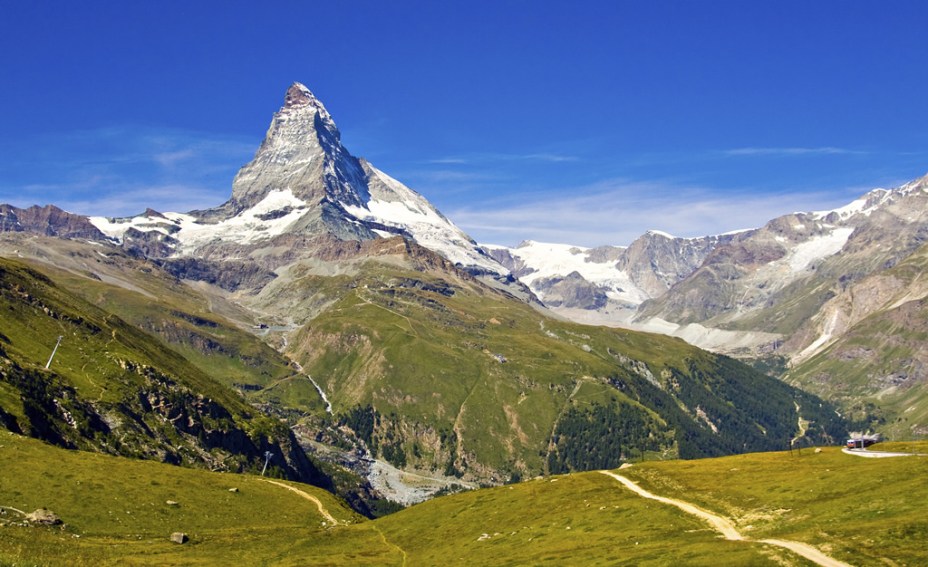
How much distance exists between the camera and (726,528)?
8612cm

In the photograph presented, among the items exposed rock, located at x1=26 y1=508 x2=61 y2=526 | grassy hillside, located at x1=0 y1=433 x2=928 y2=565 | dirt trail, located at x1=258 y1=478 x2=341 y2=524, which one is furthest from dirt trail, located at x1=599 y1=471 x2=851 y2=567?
exposed rock, located at x1=26 y1=508 x2=61 y2=526

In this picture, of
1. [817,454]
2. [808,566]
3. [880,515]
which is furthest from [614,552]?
[817,454]

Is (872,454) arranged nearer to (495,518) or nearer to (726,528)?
(726,528)

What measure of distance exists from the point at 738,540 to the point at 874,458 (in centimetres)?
5172

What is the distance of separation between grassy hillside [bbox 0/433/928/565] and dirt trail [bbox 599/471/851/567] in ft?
4.09

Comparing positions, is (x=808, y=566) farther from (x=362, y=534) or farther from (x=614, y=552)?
(x=362, y=534)

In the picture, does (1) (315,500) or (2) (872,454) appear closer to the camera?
(2) (872,454)

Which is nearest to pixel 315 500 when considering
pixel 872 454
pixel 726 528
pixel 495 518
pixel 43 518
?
pixel 495 518

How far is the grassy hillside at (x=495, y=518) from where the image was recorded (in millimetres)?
73375

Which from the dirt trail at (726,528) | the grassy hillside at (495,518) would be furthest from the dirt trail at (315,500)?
the dirt trail at (726,528)

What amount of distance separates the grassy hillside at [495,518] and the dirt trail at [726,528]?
4.09 ft

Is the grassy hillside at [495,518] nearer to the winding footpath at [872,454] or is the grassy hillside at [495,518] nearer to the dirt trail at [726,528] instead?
the dirt trail at [726,528]

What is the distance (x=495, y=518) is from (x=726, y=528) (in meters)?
37.5

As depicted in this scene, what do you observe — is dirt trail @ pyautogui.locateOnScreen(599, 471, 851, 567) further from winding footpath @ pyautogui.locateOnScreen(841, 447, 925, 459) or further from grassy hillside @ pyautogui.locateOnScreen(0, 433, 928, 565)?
winding footpath @ pyautogui.locateOnScreen(841, 447, 925, 459)
